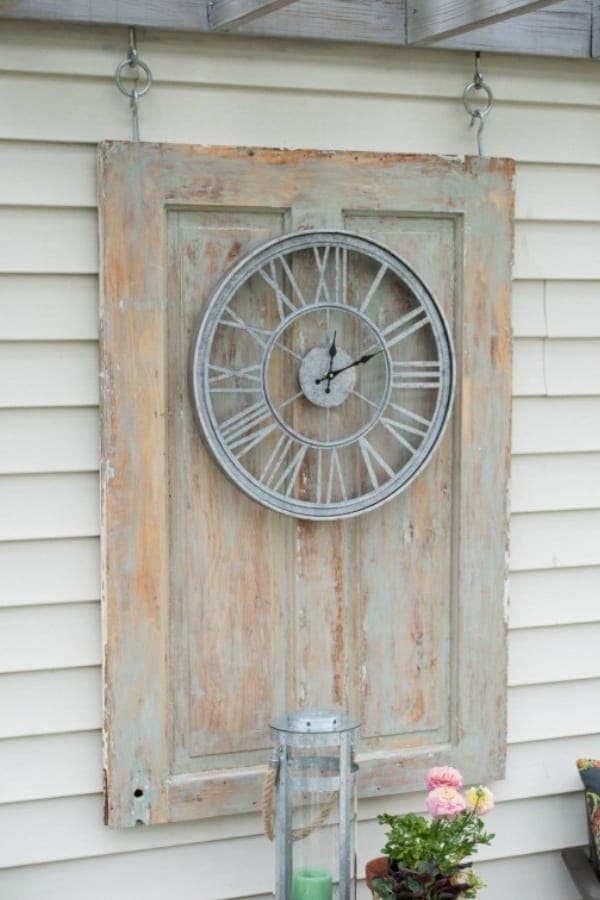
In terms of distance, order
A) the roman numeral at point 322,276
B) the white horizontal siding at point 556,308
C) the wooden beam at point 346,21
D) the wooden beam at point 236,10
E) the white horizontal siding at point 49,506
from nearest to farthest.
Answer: the wooden beam at point 236,10
the wooden beam at point 346,21
the white horizontal siding at point 49,506
the roman numeral at point 322,276
the white horizontal siding at point 556,308

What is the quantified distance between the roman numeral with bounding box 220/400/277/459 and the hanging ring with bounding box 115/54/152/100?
2.35ft

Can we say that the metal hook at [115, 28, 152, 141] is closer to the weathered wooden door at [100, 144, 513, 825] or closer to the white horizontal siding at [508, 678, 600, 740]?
the weathered wooden door at [100, 144, 513, 825]

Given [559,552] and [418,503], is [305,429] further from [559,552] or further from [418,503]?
[559,552]

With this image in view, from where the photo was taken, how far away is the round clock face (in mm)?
2797

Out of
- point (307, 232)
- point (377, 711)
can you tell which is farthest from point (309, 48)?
point (377, 711)

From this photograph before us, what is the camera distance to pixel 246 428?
111 inches

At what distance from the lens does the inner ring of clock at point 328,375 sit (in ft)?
9.40

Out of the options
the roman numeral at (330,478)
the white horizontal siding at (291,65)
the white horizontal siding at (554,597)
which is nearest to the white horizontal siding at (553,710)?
the white horizontal siding at (554,597)

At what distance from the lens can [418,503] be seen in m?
3.03

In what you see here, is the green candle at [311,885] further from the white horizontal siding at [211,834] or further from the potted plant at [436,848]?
the white horizontal siding at [211,834]

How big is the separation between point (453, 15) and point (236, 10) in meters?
0.48

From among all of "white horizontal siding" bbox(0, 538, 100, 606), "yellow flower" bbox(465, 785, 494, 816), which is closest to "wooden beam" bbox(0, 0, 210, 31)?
"white horizontal siding" bbox(0, 538, 100, 606)

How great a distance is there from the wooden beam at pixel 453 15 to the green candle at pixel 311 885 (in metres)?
1.85

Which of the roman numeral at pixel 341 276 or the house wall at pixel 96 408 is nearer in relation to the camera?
the house wall at pixel 96 408
